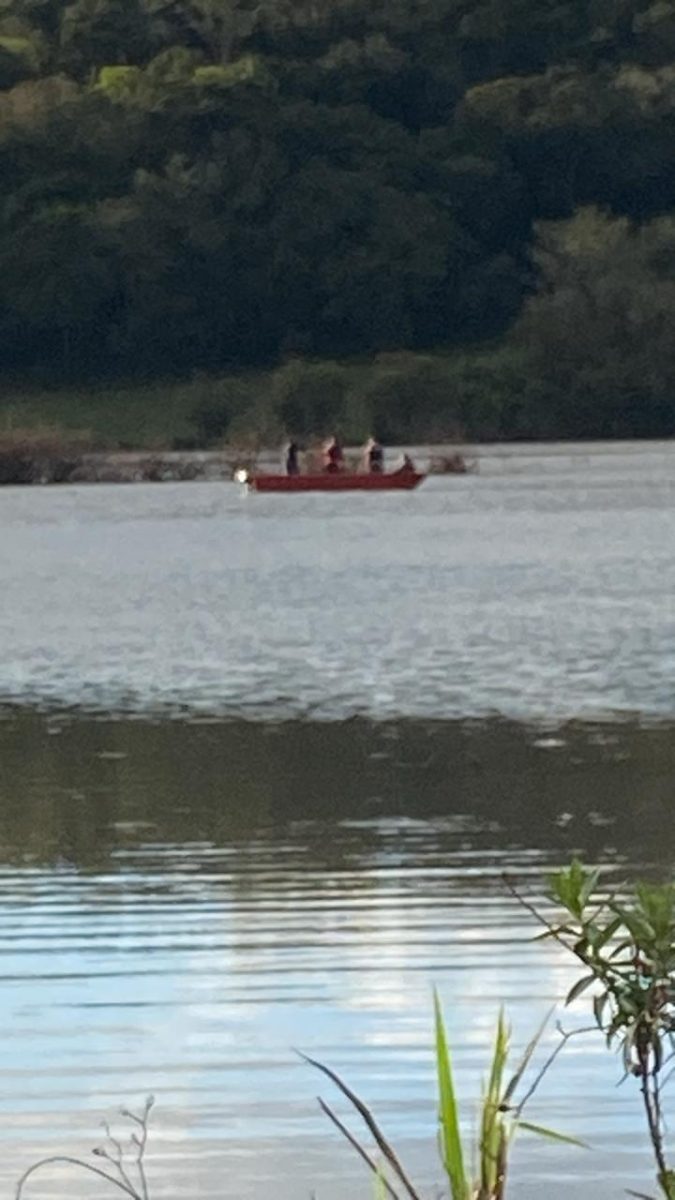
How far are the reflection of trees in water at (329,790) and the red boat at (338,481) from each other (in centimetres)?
3197

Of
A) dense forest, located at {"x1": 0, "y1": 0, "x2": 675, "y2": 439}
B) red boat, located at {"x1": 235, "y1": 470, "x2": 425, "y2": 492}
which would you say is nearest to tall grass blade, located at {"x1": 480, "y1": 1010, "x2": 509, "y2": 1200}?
red boat, located at {"x1": 235, "y1": 470, "x2": 425, "y2": 492}

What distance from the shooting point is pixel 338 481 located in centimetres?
4800

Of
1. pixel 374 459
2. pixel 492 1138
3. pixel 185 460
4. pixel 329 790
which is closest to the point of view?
pixel 492 1138

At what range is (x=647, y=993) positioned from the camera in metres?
4.43

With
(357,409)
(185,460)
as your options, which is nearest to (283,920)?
(185,460)

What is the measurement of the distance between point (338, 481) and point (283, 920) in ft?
127

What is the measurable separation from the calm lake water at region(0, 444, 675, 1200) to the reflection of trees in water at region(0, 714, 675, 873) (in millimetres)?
28

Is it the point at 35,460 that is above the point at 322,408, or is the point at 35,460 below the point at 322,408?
below

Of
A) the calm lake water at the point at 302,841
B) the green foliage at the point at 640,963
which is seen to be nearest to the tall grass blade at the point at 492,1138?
the green foliage at the point at 640,963

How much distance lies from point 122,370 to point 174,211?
4.19 meters

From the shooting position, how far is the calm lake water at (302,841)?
6879mm

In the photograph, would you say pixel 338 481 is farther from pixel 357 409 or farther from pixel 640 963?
pixel 640 963

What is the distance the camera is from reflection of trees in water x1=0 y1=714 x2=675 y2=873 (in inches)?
436

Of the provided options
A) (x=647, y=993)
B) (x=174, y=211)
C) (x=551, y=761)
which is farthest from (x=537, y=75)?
(x=647, y=993)
